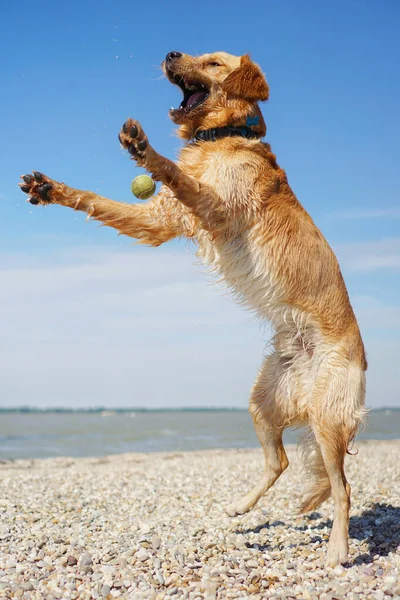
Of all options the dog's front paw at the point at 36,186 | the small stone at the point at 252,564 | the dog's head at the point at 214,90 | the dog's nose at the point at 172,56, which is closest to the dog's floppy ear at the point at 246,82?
the dog's head at the point at 214,90

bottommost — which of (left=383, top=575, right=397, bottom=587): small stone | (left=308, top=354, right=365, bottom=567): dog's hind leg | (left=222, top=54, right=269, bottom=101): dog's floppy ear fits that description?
(left=383, top=575, right=397, bottom=587): small stone

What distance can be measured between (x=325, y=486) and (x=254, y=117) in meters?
3.32

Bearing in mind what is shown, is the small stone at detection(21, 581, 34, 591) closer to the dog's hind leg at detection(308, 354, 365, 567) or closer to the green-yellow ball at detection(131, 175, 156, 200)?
the dog's hind leg at detection(308, 354, 365, 567)

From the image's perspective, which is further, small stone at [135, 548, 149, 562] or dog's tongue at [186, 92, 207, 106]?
dog's tongue at [186, 92, 207, 106]

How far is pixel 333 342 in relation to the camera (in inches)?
190

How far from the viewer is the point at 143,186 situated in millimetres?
4742

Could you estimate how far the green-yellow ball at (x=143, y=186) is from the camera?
15.5 feet

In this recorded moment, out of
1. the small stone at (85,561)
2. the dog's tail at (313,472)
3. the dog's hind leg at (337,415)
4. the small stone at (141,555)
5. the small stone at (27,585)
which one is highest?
the dog's hind leg at (337,415)

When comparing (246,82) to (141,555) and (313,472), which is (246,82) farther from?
(141,555)

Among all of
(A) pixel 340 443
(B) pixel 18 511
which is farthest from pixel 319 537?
(B) pixel 18 511

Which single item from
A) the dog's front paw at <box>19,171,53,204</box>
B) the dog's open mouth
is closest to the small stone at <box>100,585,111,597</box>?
the dog's front paw at <box>19,171,53,204</box>

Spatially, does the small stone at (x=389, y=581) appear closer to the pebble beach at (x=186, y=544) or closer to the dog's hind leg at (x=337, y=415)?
the pebble beach at (x=186, y=544)

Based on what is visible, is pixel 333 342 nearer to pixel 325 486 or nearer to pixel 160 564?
pixel 325 486

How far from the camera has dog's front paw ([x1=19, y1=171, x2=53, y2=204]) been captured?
4.61 m
